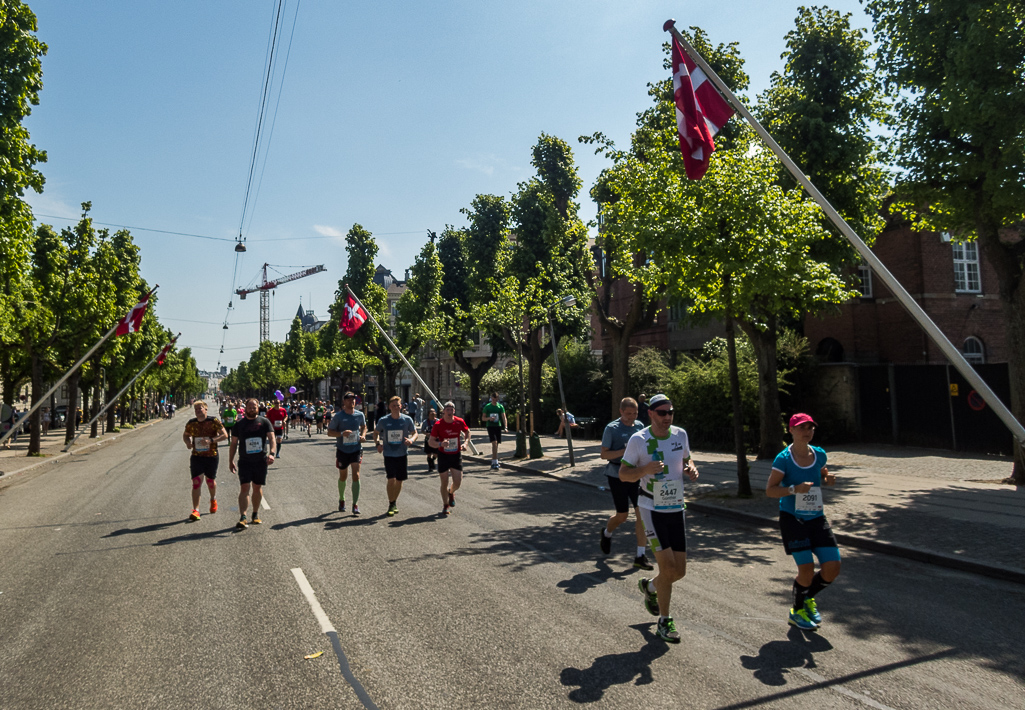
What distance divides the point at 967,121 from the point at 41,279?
29.1m

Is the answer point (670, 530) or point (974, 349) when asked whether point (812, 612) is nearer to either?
point (670, 530)

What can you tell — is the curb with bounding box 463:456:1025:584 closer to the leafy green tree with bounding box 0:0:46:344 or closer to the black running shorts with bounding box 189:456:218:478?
the black running shorts with bounding box 189:456:218:478

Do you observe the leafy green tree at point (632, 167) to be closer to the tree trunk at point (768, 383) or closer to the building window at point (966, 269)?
the tree trunk at point (768, 383)

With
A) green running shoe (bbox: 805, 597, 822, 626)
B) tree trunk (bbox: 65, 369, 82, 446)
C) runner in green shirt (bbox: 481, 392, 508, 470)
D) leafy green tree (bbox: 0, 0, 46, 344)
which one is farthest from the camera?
tree trunk (bbox: 65, 369, 82, 446)

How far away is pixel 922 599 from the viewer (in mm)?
6508

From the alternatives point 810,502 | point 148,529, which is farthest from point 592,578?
point 148,529

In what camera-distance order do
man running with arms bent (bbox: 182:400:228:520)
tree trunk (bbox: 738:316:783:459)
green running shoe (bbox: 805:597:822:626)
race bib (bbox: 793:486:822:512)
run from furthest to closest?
tree trunk (bbox: 738:316:783:459) → man running with arms bent (bbox: 182:400:228:520) → race bib (bbox: 793:486:822:512) → green running shoe (bbox: 805:597:822:626)

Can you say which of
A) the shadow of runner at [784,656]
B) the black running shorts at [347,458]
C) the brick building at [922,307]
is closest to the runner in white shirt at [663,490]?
the shadow of runner at [784,656]

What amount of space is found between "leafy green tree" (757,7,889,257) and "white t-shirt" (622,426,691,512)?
12.0m

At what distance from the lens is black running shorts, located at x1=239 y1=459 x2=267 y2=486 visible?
10203 mm

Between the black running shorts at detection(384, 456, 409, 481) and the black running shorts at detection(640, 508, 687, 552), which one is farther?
the black running shorts at detection(384, 456, 409, 481)

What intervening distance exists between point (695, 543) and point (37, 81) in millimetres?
16789

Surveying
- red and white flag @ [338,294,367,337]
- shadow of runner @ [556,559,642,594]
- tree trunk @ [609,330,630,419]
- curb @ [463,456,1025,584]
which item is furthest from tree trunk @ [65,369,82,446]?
shadow of runner @ [556,559,642,594]

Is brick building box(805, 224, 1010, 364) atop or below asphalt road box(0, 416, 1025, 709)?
atop
